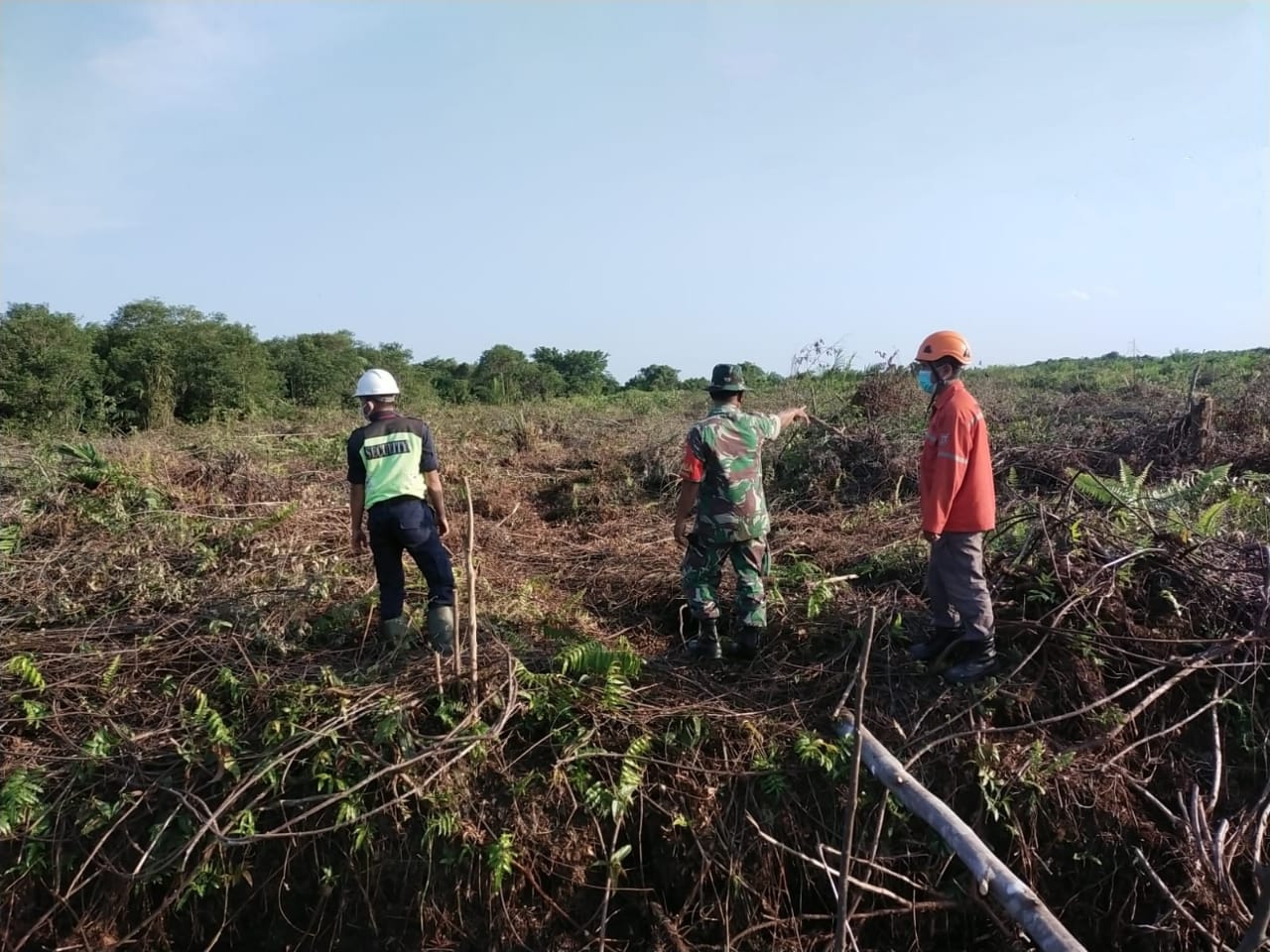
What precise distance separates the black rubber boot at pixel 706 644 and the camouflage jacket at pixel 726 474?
51cm

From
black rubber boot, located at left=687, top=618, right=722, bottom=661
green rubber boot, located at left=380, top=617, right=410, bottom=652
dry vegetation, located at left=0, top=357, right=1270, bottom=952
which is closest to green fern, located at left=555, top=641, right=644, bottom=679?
dry vegetation, located at left=0, top=357, right=1270, bottom=952

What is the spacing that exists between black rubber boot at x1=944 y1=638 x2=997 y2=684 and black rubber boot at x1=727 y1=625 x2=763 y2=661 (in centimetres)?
103

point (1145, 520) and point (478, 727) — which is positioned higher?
point (1145, 520)

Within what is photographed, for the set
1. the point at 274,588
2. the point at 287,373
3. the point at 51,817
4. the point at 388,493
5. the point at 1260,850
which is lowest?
the point at 1260,850

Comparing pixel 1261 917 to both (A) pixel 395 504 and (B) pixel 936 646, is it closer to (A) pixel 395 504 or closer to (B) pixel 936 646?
(B) pixel 936 646

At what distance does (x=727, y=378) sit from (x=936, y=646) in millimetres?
1878

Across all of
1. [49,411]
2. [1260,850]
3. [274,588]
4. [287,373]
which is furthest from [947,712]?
[287,373]

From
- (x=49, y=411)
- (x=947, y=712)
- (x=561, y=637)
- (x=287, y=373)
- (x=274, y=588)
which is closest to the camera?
(x=947, y=712)

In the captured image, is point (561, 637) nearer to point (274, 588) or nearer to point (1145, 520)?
point (274, 588)

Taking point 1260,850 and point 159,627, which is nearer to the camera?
point 1260,850

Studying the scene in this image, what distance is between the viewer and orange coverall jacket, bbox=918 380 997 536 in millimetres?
3820

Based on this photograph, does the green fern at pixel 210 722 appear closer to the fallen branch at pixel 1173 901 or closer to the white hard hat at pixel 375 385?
the white hard hat at pixel 375 385

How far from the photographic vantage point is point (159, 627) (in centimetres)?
480

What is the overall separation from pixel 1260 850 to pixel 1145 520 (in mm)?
1929
